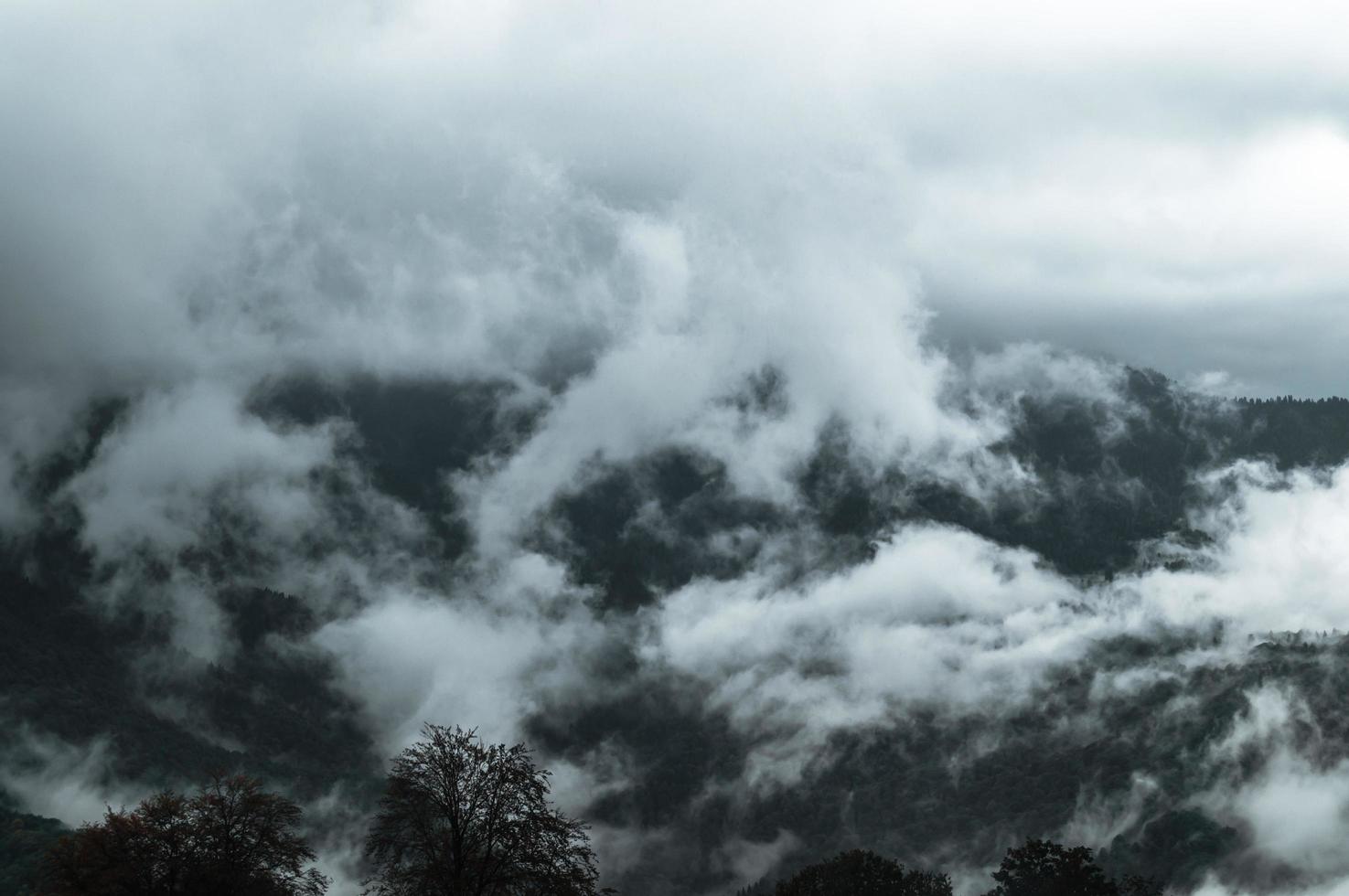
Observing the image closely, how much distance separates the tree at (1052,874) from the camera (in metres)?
140

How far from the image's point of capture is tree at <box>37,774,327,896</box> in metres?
56.0

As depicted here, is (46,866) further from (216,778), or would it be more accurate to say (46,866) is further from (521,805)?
(521,805)

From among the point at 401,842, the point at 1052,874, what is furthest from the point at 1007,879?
the point at 401,842

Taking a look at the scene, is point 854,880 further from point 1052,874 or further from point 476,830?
point 476,830

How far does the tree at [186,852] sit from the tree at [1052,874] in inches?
3997

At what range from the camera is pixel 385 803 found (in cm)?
5644

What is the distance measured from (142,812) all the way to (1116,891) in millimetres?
109125

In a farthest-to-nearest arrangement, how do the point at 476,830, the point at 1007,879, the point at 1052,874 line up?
1. the point at 1007,879
2. the point at 1052,874
3. the point at 476,830

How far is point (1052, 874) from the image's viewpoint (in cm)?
15738

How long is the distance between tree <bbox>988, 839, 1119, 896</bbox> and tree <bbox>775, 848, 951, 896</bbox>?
11635 millimetres

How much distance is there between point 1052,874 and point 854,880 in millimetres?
28547

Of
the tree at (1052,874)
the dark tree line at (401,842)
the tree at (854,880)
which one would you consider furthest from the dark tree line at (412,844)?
the tree at (1052,874)

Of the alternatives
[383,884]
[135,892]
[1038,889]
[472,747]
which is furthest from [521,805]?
[1038,889]

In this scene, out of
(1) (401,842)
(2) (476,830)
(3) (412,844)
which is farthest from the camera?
(3) (412,844)
